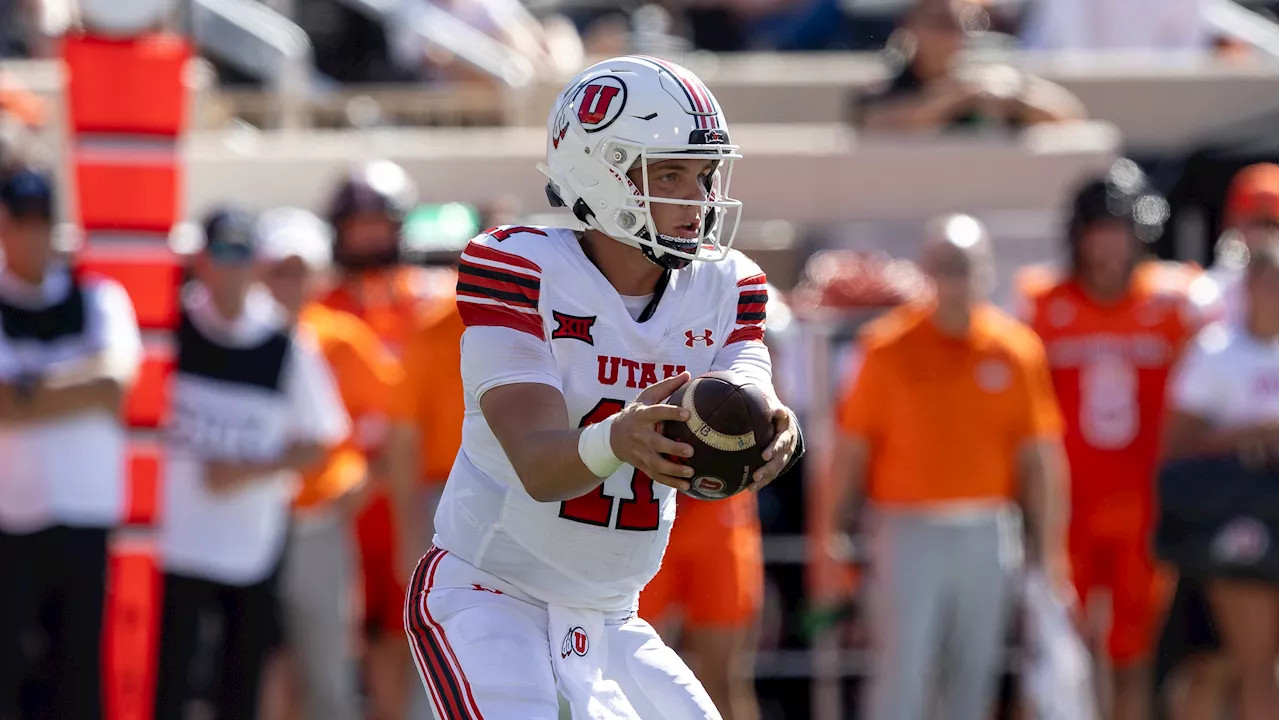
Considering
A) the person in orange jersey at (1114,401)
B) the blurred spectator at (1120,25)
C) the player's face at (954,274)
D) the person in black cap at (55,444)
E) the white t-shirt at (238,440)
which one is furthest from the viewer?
the blurred spectator at (1120,25)

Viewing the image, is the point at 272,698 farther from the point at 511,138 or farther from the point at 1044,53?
the point at 1044,53

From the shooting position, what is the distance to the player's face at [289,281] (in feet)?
22.9

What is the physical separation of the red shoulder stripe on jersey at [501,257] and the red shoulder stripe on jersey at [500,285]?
2cm

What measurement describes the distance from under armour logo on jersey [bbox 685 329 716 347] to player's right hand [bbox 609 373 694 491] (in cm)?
53

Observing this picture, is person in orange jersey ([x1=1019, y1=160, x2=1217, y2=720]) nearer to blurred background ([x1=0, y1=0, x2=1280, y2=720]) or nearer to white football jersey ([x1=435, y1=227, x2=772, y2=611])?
blurred background ([x1=0, y1=0, x2=1280, y2=720])

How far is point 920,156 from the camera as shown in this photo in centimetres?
889

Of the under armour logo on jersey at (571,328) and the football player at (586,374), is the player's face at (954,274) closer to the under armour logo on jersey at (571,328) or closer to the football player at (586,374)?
the football player at (586,374)

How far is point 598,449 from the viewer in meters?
3.34

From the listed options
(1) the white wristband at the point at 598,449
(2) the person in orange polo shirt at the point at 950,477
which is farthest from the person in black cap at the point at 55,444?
(1) the white wristband at the point at 598,449

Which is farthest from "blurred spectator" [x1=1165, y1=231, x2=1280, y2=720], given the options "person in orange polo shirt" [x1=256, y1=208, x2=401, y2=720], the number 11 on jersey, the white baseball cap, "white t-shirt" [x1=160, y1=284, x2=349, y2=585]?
the number 11 on jersey

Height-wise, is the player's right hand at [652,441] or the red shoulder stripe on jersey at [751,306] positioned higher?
the red shoulder stripe on jersey at [751,306]

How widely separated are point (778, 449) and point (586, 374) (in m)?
0.53

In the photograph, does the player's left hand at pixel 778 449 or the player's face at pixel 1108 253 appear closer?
the player's left hand at pixel 778 449

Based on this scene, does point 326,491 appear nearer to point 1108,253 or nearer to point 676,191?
point 1108,253
